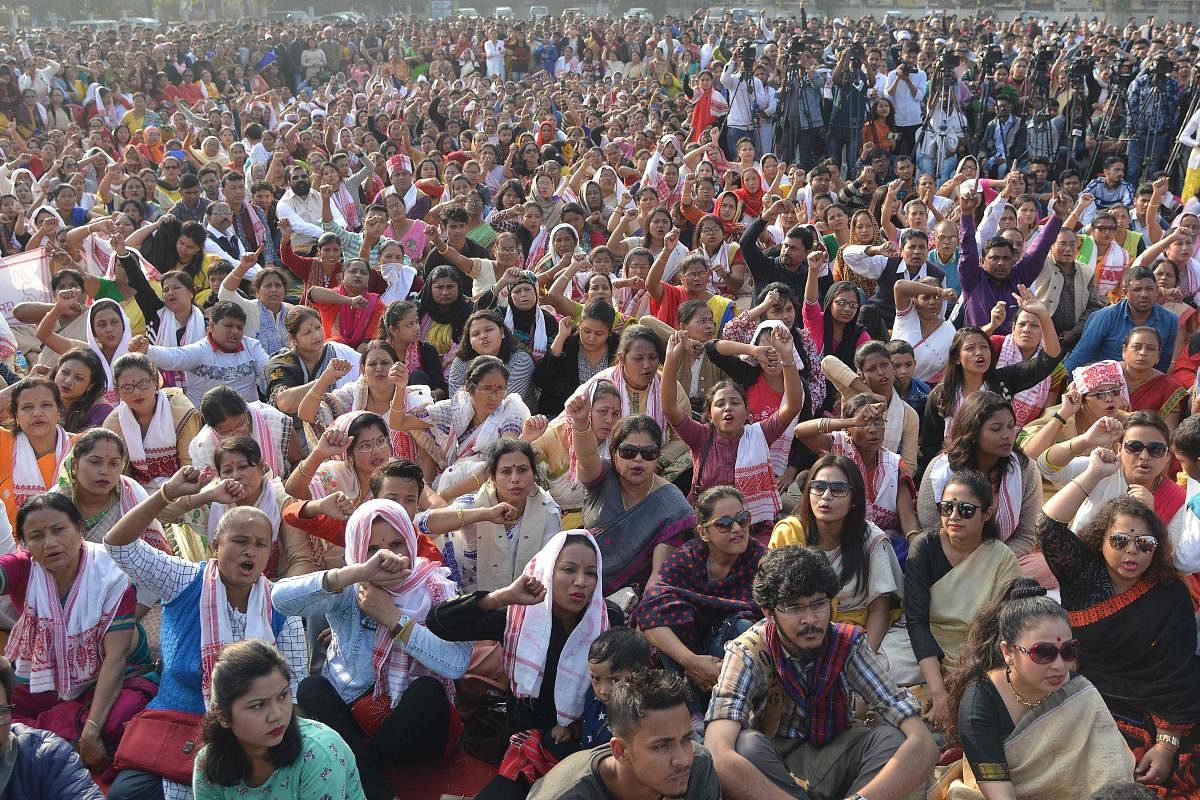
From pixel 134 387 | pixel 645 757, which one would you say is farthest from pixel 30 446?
pixel 645 757

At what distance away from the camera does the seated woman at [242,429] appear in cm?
422

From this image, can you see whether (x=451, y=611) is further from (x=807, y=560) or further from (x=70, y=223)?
(x=70, y=223)

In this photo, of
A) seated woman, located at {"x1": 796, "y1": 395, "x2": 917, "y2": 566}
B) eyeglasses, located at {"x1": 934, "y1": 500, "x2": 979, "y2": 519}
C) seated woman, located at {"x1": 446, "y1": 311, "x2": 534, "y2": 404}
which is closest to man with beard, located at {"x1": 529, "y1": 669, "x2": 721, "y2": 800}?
eyeglasses, located at {"x1": 934, "y1": 500, "x2": 979, "y2": 519}

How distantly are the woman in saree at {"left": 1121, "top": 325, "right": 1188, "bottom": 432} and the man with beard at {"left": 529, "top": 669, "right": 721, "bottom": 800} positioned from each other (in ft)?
9.82

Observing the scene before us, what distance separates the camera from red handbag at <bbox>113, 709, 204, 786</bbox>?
2893 millimetres

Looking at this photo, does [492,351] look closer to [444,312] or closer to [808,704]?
[444,312]

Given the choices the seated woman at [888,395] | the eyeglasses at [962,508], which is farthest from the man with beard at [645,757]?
the seated woman at [888,395]

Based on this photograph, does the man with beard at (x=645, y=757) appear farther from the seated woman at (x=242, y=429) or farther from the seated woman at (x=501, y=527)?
the seated woman at (x=242, y=429)

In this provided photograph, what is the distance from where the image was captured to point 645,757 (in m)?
2.46

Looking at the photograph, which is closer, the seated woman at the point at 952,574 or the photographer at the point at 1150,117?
the seated woman at the point at 952,574

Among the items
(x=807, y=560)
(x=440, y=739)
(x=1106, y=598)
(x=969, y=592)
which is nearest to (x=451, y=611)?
(x=440, y=739)

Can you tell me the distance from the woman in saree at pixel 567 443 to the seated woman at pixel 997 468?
1.19m

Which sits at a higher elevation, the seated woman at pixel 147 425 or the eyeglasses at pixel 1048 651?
the eyeglasses at pixel 1048 651

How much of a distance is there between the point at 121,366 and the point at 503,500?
65.8 inches
